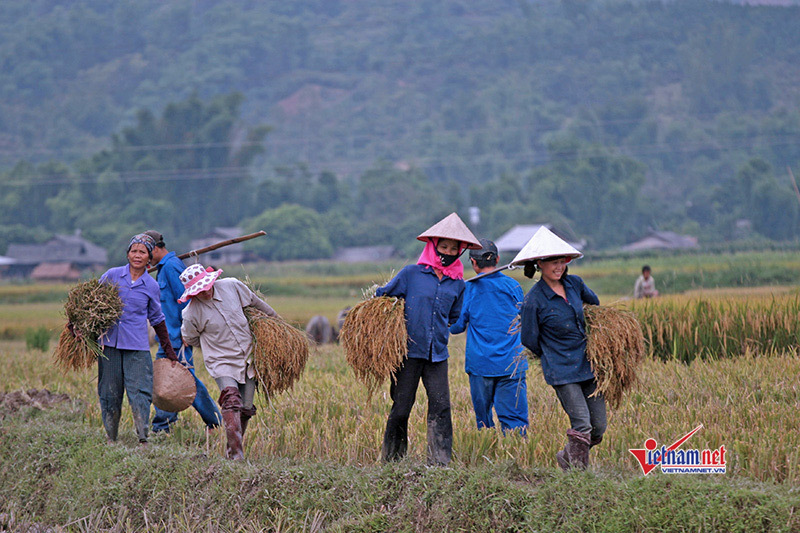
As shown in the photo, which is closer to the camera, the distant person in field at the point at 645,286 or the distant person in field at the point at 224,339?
the distant person in field at the point at 224,339

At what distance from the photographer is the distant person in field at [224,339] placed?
6727 mm

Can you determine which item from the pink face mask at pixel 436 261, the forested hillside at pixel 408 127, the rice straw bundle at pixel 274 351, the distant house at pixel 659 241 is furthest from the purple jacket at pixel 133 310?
the distant house at pixel 659 241

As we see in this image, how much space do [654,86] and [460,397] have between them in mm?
155429

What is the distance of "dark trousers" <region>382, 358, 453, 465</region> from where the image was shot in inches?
245

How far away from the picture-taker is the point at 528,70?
168 metres

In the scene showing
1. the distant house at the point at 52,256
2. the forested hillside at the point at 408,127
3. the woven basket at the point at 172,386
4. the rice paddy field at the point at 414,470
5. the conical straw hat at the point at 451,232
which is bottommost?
the rice paddy field at the point at 414,470

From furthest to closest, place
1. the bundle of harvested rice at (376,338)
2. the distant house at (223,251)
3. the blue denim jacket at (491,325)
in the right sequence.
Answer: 1. the distant house at (223,251)
2. the blue denim jacket at (491,325)
3. the bundle of harvested rice at (376,338)

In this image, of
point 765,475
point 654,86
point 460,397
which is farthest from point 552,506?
point 654,86

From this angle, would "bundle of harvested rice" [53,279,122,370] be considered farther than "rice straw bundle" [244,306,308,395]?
Yes

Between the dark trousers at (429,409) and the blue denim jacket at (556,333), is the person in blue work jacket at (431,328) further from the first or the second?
the blue denim jacket at (556,333)

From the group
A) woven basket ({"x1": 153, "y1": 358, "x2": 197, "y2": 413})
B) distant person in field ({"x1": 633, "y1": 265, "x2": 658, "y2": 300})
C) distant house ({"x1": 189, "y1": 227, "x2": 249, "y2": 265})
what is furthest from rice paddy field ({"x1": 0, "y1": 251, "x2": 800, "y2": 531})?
distant house ({"x1": 189, "y1": 227, "x2": 249, "y2": 265})

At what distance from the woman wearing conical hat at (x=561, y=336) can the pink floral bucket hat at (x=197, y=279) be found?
227 centimetres

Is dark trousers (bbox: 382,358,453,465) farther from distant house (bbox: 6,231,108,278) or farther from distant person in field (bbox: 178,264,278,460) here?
distant house (bbox: 6,231,108,278)

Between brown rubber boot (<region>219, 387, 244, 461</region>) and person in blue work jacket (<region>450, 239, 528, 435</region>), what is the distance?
5.66ft
